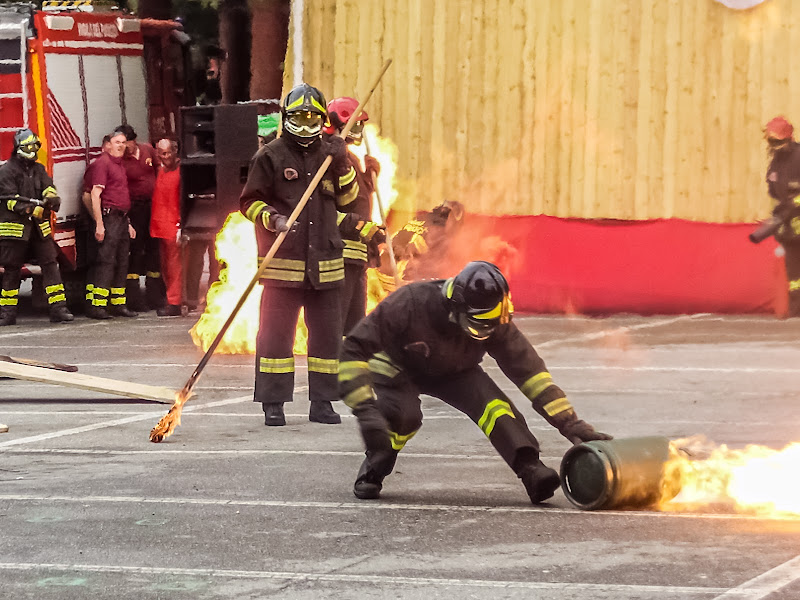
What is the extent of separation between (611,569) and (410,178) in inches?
440

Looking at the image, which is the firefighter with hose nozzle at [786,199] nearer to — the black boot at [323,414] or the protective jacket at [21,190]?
the black boot at [323,414]

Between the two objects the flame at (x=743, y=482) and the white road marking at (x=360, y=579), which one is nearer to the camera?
the white road marking at (x=360, y=579)

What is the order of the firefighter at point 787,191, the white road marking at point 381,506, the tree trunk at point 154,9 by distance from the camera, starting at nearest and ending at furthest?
1. the white road marking at point 381,506
2. the firefighter at point 787,191
3. the tree trunk at point 154,9

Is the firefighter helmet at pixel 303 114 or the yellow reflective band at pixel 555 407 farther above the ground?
the firefighter helmet at pixel 303 114

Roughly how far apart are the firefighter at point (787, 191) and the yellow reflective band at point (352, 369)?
8282mm

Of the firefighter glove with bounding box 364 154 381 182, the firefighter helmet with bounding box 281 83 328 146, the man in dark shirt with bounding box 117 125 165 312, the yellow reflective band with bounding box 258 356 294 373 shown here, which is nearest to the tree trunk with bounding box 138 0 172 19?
the man in dark shirt with bounding box 117 125 165 312

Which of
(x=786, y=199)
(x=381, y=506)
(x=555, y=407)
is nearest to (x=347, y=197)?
(x=381, y=506)

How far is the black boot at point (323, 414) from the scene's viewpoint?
33.7 ft

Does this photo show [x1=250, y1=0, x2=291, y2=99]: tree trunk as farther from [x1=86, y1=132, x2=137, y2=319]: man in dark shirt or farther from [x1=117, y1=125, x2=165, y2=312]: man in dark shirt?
[x1=86, y1=132, x2=137, y2=319]: man in dark shirt

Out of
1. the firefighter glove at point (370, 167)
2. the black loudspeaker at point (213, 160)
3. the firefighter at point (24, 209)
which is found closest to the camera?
the firefighter glove at point (370, 167)

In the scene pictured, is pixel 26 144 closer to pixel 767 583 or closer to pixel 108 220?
pixel 108 220

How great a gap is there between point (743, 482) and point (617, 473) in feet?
3.43

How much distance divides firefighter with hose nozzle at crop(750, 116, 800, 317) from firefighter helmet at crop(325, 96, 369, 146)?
188 inches

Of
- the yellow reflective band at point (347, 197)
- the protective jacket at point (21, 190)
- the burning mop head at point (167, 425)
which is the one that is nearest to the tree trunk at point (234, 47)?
the protective jacket at point (21, 190)
